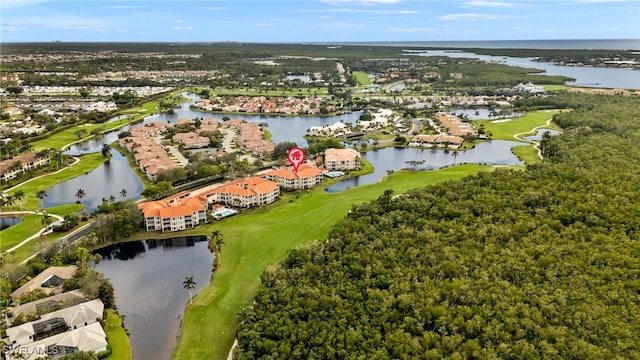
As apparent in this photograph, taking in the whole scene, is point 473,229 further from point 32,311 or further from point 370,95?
point 370,95

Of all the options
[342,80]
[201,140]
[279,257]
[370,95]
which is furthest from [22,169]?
[342,80]

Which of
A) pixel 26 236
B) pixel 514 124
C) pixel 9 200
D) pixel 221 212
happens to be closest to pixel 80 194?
pixel 9 200

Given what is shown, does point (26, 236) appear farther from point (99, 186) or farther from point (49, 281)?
point (99, 186)

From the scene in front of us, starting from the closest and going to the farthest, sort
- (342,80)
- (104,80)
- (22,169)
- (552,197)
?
(552,197) < (22,169) < (104,80) < (342,80)

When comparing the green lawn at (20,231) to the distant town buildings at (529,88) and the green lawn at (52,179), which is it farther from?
the distant town buildings at (529,88)

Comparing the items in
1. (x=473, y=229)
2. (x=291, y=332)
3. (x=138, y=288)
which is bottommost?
(x=138, y=288)

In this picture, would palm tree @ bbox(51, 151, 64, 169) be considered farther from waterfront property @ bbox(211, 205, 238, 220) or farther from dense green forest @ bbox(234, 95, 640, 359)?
dense green forest @ bbox(234, 95, 640, 359)
